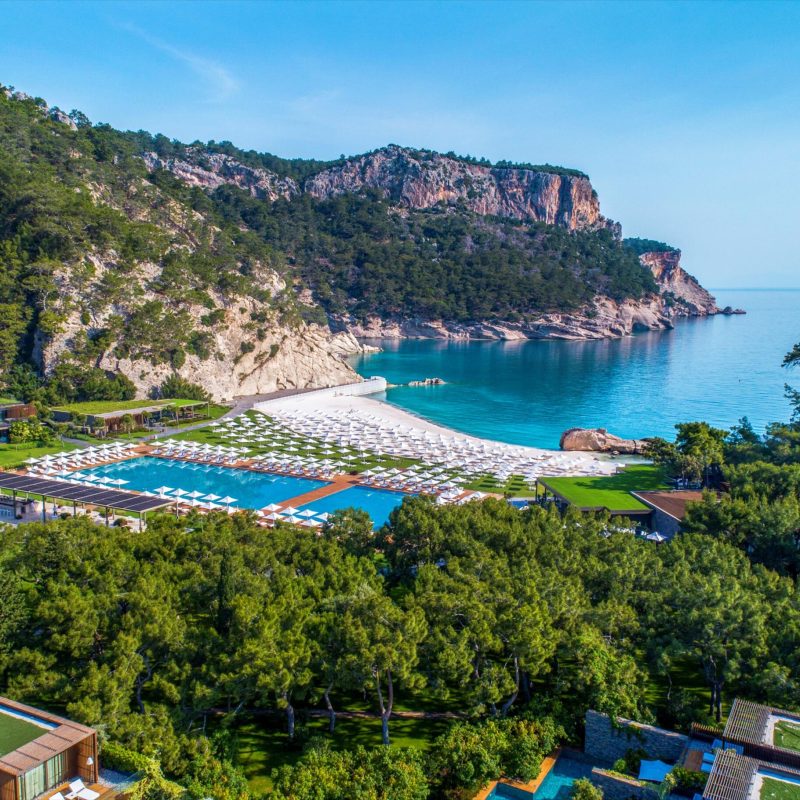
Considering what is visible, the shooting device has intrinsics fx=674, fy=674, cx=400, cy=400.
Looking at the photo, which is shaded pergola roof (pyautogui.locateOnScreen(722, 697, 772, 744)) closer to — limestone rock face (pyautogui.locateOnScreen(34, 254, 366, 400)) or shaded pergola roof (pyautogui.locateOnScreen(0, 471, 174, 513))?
shaded pergola roof (pyautogui.locateOnScreen(0, 471, 174, 513))

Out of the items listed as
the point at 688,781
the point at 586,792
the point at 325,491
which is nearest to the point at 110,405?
the point at 325,491

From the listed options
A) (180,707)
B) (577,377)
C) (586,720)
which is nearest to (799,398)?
(586,720)

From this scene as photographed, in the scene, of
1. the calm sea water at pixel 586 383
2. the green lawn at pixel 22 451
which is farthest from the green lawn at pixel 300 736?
the calm sea water at pixel 586 383

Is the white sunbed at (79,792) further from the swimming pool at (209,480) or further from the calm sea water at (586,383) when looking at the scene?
the calm sea water at (586,383)

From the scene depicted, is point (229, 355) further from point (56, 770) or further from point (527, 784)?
point (527, 784)

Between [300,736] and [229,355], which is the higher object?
[229,355]

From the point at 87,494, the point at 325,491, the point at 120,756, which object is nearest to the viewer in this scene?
the point at 120,756
